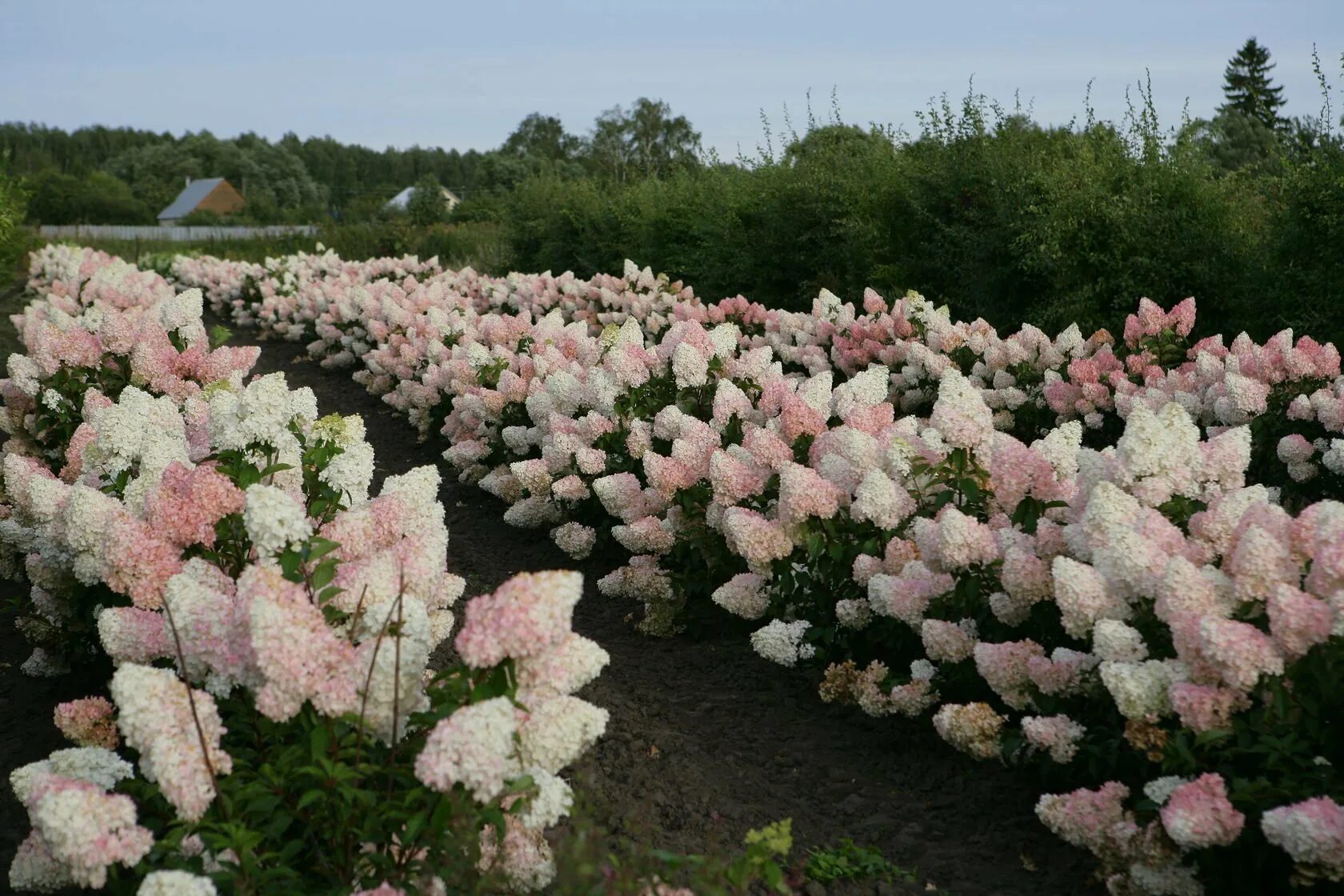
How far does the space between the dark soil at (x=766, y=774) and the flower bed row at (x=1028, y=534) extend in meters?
0.17

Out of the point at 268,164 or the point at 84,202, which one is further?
the point at 268,164

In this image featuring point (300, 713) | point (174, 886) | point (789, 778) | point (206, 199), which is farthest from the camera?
point (206, 199)

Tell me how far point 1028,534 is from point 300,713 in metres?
2.43

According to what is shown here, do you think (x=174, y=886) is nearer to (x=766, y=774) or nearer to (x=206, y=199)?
(x=766, y=774)

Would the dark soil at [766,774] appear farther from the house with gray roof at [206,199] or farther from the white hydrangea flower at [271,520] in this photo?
the house with gray roof at [206,199]

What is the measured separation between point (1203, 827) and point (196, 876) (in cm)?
215

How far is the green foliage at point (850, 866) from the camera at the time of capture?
3.17 m

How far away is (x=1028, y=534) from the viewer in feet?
12.9

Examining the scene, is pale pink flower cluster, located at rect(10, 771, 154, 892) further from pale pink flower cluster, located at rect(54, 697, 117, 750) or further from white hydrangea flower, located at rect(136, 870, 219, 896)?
pale pink flower cluster, located at rect(54, 697, 117, 750)

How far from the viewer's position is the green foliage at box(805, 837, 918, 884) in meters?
3.17

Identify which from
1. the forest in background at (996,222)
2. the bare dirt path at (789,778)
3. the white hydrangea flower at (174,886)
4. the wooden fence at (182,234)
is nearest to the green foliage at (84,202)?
the wooden fence at (182,234)

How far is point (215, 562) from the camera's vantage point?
11.0 ft

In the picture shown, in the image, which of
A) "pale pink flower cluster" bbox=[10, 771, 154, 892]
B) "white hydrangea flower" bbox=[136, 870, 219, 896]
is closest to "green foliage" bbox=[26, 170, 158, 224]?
"pale pink flower cluster" bbox=[10, 771, 154, 892]

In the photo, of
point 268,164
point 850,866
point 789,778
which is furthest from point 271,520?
point 268,164
